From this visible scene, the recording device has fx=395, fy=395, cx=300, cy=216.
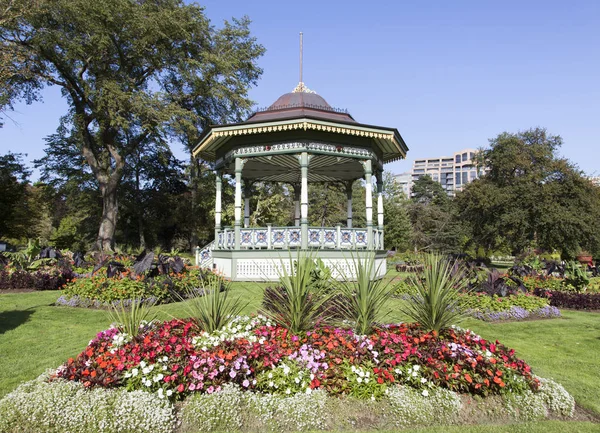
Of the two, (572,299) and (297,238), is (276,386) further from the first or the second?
(297,238)

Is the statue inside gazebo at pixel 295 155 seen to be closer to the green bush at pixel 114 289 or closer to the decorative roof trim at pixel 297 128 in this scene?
the decorative roof trim at pixel 297 128

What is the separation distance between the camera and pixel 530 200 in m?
24.1

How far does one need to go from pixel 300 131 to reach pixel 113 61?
57.8ft

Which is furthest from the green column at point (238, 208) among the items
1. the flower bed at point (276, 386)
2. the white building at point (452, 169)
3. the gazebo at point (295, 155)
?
the white building at point (452, 169)

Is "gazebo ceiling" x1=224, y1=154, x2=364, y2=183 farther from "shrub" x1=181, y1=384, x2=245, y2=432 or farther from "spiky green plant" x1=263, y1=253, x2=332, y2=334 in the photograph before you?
"shrub" x1=181, y1=384, x2=245, y2=432

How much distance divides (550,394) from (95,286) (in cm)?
886

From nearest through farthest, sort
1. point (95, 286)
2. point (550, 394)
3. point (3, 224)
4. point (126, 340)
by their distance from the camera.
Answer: point (550, 394)
point (126, 340)
point (95, 286)
point (3, 224)

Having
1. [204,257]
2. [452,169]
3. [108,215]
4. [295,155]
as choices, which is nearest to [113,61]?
[108,215]

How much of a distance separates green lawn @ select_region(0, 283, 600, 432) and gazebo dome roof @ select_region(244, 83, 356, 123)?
25.5 ft

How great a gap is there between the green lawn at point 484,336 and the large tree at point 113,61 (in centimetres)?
1596

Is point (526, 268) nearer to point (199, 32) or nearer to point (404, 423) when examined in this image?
point (404, 423)

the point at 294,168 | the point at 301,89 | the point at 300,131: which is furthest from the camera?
the point at 294,168

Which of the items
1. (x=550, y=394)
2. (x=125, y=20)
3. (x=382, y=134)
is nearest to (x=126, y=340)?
(x=550, y=394)

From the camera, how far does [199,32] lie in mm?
26844
